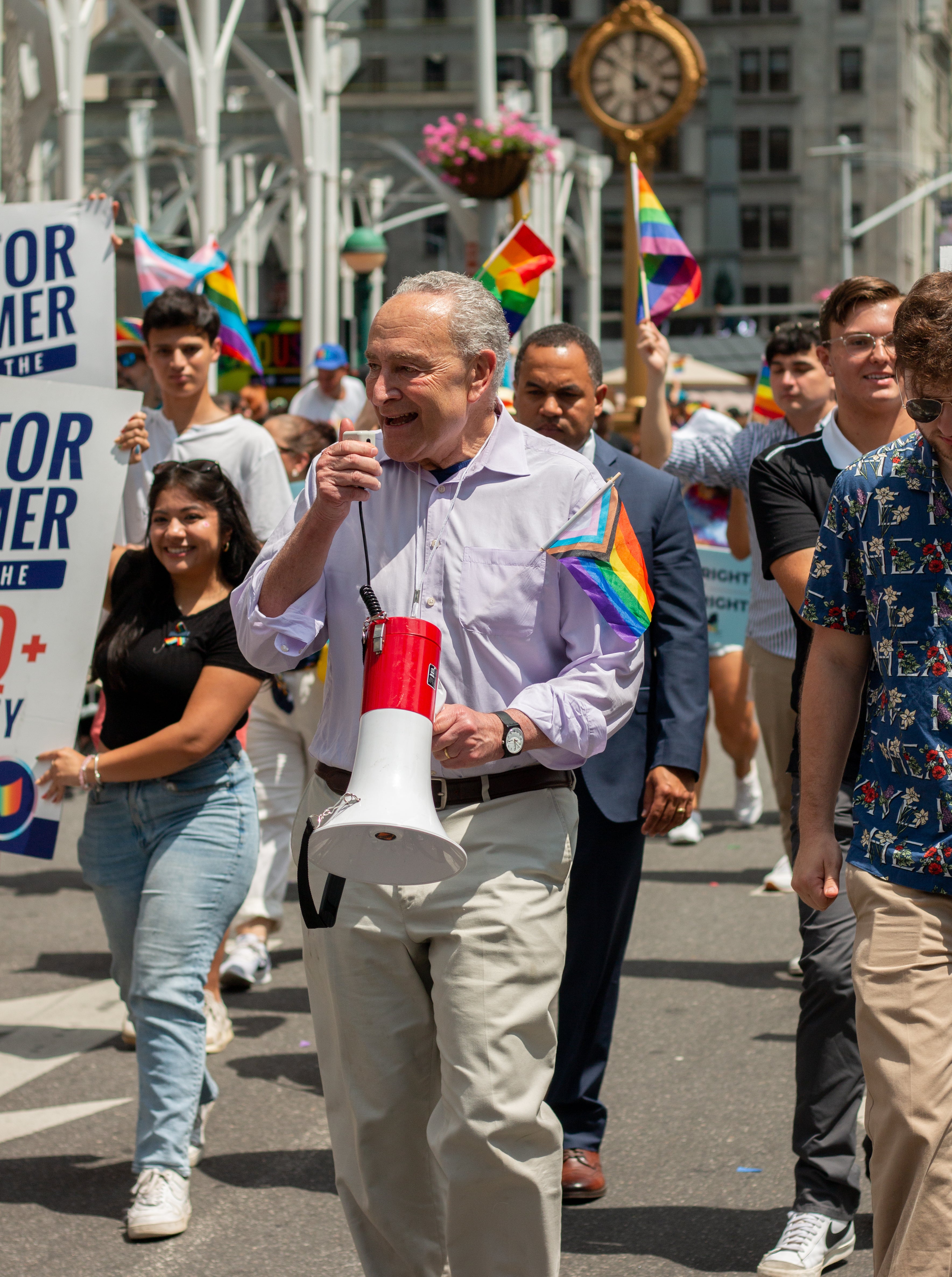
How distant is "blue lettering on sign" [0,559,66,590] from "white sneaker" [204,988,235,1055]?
1.55 meters

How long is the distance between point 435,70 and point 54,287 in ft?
231

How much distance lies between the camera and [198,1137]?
4785 mm

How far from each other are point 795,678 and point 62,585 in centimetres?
201

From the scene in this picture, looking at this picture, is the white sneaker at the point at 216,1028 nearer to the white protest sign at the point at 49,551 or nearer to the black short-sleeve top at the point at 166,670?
the white protest sign at the point at 49,551

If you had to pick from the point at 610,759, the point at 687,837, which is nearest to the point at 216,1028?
the point at 610,759

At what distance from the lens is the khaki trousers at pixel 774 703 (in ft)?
19.0

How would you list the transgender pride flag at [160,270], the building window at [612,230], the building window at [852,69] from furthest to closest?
the building window at [612,230]
the building window at [852,69]
the transgender pride flag at [160,270]

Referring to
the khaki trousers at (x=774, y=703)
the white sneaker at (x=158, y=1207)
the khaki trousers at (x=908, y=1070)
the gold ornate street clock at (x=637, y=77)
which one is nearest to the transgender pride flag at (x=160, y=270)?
the khaki trousers at (x=774, y=703)

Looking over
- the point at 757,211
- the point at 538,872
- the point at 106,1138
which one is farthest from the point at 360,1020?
the point at 757,211

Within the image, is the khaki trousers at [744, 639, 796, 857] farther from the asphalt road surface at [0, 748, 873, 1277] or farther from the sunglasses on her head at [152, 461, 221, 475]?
the sunglasses on her head at [152, 461, 221, 475]

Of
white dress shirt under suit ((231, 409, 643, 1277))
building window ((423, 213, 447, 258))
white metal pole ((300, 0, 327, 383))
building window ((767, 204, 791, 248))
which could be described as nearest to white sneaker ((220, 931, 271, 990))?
white dress shirt under suit ((231, 409, 643, 1277))

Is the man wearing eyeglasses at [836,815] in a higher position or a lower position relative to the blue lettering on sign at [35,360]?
lower

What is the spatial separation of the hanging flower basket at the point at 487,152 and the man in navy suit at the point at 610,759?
29.9 ft

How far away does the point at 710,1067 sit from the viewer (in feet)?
18.3
